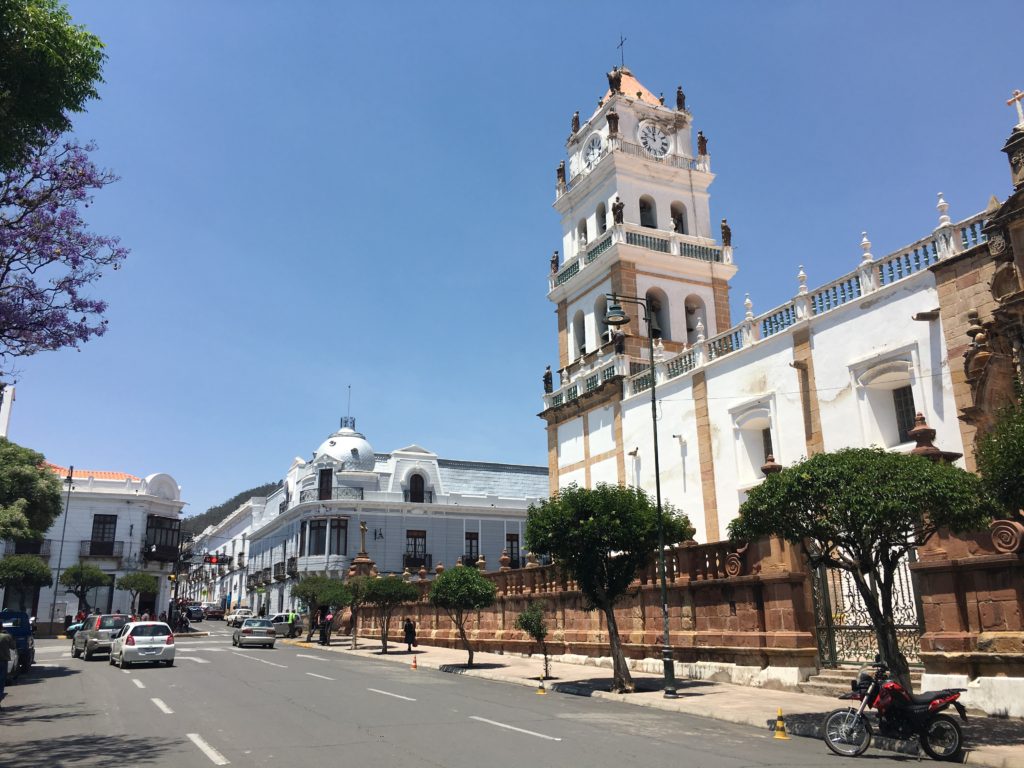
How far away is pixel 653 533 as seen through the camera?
1869 centimetres

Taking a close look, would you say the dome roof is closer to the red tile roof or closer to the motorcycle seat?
the red tile roof

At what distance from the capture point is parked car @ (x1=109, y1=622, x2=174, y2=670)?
77.7ft

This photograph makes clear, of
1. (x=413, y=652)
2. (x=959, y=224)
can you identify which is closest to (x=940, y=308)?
(x=959, y=224)

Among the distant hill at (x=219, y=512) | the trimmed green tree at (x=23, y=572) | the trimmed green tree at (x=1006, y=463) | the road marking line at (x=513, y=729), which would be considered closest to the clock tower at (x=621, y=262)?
the road marking line at (x=513, y=729)

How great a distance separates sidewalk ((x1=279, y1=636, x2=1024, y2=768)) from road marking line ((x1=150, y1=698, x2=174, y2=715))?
884cm

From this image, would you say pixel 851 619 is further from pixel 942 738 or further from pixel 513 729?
pixel 513 729

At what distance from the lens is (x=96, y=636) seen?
28.2 m

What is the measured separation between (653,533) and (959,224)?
10.1m

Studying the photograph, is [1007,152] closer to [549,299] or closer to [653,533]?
[653,533]

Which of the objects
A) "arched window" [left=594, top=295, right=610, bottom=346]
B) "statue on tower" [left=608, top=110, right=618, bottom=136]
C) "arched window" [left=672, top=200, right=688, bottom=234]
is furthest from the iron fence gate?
"statue on tower" [left=608, top=110, right=618, bottom=136]

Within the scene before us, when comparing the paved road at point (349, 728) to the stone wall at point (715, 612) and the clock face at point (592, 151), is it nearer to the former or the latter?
the stone wall at point (715, 612)

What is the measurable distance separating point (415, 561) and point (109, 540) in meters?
21.0

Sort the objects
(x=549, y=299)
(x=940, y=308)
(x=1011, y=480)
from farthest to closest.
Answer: (x=549, y=299)
(x=940, y=308)
(x=1011, y=480)

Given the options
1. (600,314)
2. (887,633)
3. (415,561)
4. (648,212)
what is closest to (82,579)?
(415,561)
